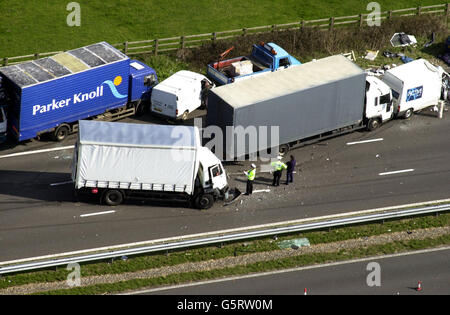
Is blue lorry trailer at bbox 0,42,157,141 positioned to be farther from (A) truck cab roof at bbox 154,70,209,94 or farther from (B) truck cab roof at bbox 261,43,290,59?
(B) truck cab roof at bbox 261,43,290,59

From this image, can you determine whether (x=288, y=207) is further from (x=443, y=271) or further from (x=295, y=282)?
(x=443, y=271)

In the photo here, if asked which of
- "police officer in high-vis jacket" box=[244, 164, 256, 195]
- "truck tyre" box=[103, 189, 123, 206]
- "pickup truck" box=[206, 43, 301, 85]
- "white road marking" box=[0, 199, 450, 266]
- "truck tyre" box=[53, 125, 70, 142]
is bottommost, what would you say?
"white road marking" box=[0, 199, 450, 266]

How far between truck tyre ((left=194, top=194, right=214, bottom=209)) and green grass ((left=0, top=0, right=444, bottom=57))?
15.5 m

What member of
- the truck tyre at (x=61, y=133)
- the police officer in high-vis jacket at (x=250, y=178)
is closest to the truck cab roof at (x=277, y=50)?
the police officer in high-vis jacket at (x=250, y=178)

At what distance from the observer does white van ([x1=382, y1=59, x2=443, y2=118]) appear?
38062 millimetres

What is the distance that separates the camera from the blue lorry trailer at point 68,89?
1334 inches

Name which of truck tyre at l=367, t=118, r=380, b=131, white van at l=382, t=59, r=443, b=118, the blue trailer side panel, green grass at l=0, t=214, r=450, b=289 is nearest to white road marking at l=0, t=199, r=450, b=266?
green grass at l=0, t=214, r=450, b=289

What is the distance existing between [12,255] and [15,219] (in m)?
2.30

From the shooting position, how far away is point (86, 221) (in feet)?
102

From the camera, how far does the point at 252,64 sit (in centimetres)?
4034

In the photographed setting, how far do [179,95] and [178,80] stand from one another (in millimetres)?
1253

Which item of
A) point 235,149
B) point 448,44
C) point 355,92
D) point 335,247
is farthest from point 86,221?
point 448,44

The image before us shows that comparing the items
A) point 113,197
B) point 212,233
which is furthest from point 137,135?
point 212,233
